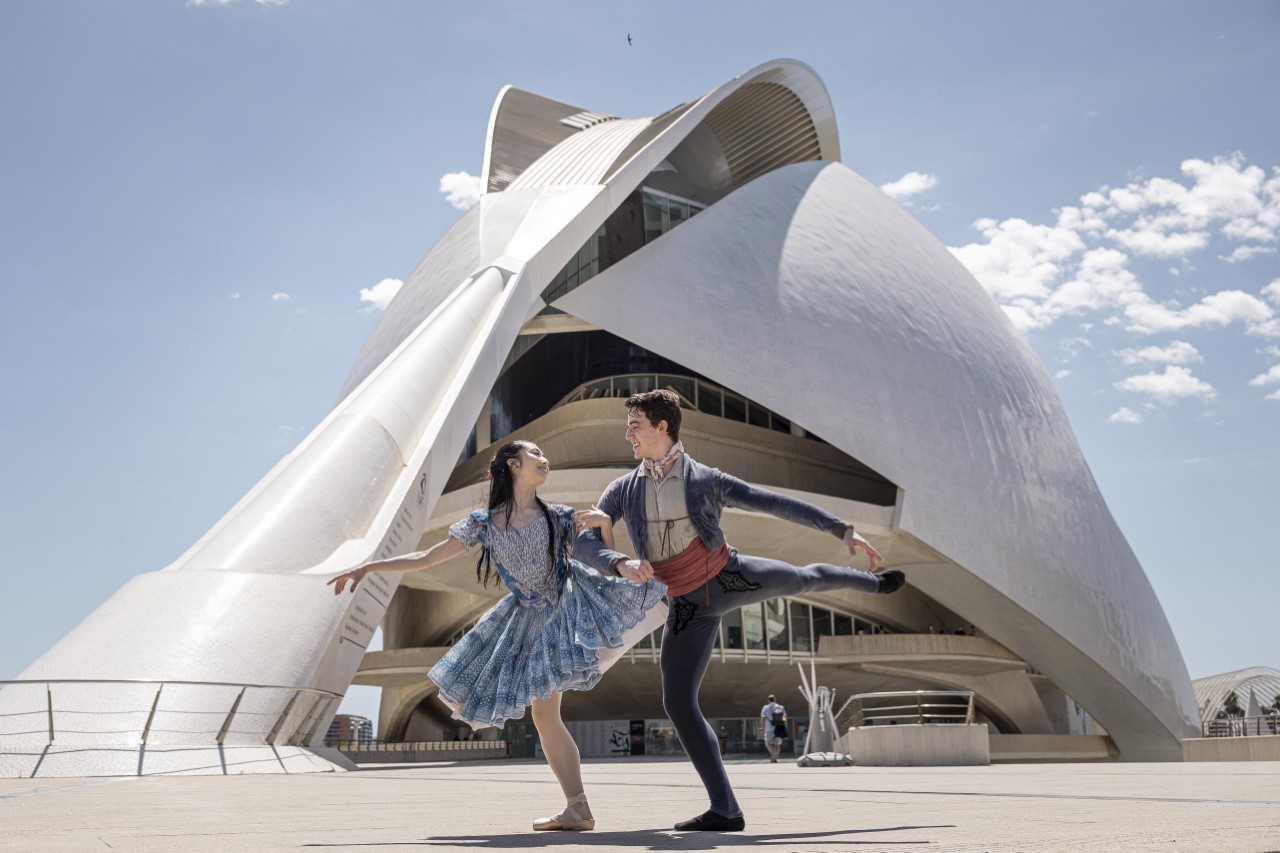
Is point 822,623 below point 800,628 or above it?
above

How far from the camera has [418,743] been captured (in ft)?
87.8

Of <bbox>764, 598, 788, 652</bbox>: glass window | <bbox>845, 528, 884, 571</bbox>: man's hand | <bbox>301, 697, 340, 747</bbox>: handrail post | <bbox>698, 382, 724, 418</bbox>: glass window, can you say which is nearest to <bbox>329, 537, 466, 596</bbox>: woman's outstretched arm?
<bbox>845, 528, 884, 571</bbox>: man's hand

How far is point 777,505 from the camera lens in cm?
400

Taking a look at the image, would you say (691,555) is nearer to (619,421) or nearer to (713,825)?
(713,825)

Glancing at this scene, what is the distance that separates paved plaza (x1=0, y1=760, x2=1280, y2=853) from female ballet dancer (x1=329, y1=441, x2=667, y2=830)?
0.37m

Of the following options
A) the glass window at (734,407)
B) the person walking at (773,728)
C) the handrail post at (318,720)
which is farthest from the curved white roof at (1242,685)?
the handrail post at (318,720)

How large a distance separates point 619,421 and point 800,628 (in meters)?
6.36

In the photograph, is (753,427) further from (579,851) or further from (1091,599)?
(579,851)

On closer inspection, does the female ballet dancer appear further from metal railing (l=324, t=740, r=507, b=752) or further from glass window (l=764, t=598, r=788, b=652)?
metal railing (l=324, t=740, r=507, b=752)

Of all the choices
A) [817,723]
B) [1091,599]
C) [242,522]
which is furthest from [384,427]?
[1091,599]

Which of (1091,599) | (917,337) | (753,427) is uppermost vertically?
(917,337)

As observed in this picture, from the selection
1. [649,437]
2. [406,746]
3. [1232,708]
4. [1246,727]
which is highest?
[649,437]

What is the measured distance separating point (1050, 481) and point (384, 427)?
16.8 m

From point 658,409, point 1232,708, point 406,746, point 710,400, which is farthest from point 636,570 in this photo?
point 1232,708
